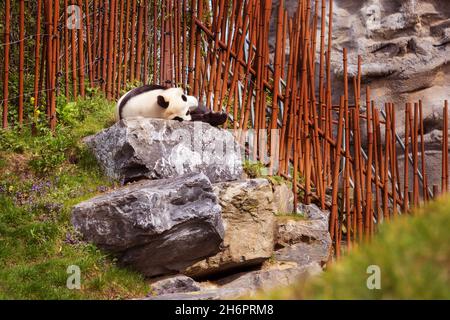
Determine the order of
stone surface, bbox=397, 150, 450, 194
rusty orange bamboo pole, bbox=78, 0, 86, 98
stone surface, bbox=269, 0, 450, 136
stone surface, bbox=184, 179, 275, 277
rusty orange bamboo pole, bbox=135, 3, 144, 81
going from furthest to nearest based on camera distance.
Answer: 1. stone surface, bbox=269, 0, 450, 136
2. stone surface, bbox=397, 150, 450, 194
3. rusty orange bamboo pole, bbox=135, 3, 144, 81
4. rusty orange bamboo pole, bbox=78, 0, 86, 98
5. stone surface, bbox=184, 179, 275, 277

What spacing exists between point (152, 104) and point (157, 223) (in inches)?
55.3

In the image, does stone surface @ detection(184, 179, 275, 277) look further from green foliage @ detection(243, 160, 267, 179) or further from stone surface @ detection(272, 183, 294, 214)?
green foliage @ detection(243, 160, 267, 179)

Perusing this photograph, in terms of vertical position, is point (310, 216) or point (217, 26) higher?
point (217, 26)

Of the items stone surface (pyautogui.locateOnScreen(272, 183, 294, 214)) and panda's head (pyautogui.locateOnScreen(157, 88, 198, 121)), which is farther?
stone surface (pyautogui.locateOnScreen(272, 183, 294, 214))

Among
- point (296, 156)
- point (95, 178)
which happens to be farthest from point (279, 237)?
point (95, 178)

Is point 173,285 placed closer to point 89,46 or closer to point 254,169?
point 254,169

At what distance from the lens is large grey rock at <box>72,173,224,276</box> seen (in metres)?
4.54

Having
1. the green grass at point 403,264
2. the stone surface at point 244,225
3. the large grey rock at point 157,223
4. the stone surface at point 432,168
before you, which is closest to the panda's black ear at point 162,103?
the stone surface at point 244,225

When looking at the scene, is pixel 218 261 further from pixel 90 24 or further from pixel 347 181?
pixel 90 24

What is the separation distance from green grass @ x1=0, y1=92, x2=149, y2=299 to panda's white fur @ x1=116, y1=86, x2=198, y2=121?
0.43 meters

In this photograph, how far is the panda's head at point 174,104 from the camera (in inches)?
219

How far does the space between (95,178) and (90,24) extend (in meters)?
1.81

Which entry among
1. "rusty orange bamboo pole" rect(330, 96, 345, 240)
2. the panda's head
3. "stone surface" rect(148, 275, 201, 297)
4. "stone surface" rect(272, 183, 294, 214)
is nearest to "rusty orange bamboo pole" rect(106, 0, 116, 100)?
the panda's head
